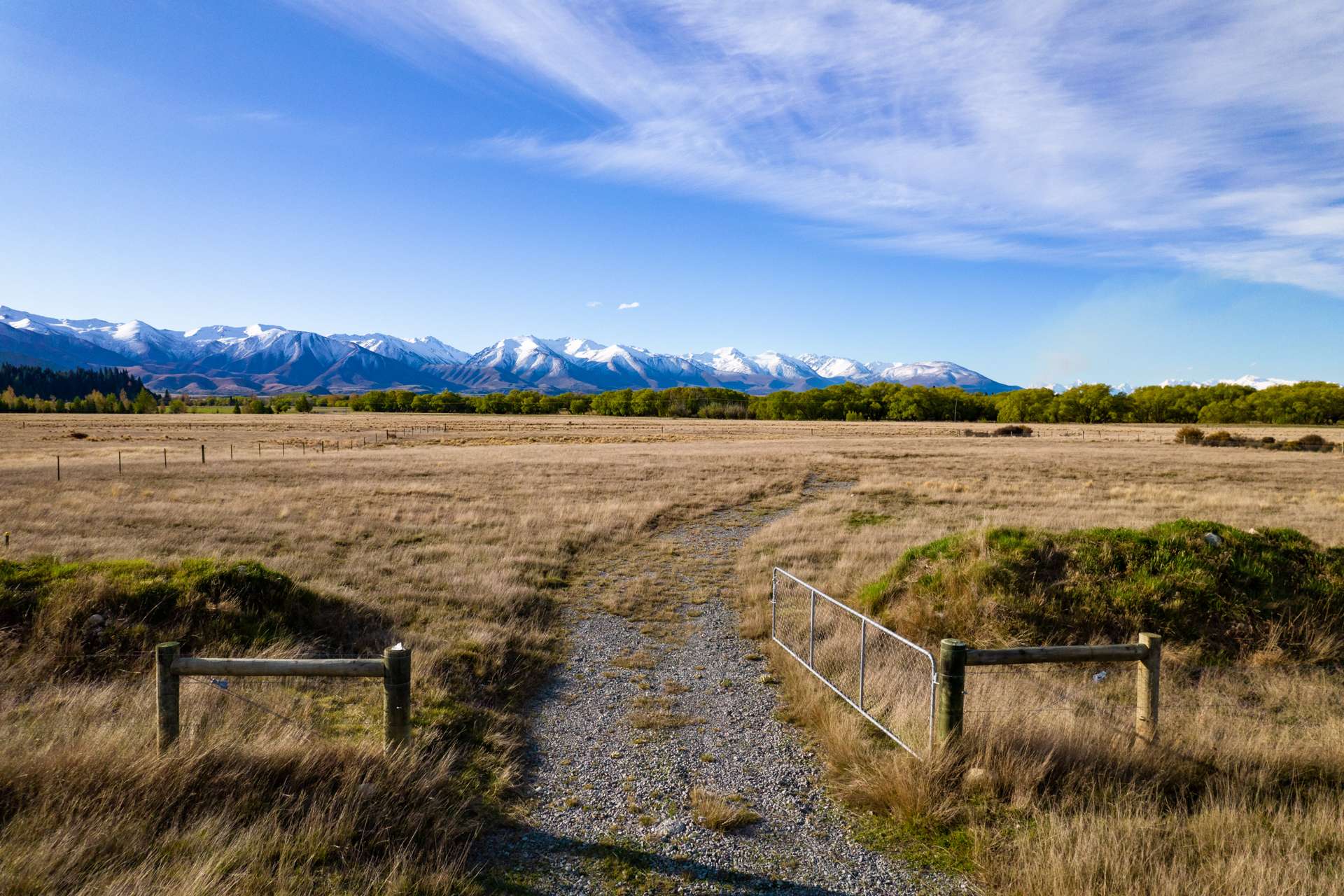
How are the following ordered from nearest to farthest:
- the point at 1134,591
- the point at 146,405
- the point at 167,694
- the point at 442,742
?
the point at 167,694
the point at 442,742
the point at 1134,591
the point at 146,405

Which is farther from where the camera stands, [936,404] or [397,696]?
[936,404]

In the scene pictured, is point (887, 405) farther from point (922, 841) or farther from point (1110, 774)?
point (922, 841)

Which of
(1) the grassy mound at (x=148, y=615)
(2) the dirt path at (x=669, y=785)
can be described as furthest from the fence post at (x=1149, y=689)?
(1) the grassy mound at (x=148, y=615)

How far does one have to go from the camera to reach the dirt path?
16.1ft

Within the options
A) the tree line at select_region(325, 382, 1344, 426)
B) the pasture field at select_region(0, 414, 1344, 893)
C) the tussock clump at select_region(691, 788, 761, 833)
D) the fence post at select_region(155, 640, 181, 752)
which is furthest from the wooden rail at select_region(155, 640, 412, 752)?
the tree line at select_region(325, 382, 1344, 426)

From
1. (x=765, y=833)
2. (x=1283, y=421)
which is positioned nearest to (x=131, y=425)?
(x=765, y=833)

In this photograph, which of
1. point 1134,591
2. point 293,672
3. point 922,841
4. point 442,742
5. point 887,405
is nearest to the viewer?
point 922,841

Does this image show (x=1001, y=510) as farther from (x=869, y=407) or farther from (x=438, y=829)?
(x=869, y=407)

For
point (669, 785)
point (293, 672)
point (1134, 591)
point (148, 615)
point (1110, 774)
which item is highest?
point (293, 672)

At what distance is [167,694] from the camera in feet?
18.2

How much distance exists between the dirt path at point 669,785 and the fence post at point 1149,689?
2927 millimetres

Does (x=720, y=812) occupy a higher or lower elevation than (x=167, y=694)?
lower

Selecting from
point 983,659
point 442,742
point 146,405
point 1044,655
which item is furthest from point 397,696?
point 146,405

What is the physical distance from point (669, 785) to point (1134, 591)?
802cm
